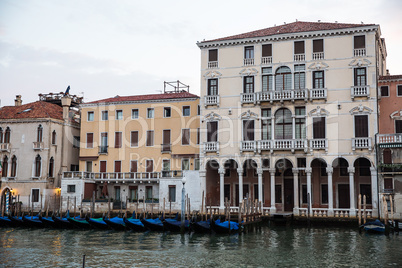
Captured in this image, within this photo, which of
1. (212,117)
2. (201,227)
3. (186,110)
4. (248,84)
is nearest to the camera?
(201,227)

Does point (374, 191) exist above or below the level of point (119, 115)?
below

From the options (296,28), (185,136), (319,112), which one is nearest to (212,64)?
(185,136)

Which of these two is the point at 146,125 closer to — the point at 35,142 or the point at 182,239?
the point at 35,142

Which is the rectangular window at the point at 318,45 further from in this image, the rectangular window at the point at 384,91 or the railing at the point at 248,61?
the rectangular window at the point at 384,91

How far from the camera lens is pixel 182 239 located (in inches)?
1007

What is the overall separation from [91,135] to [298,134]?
16.1 m

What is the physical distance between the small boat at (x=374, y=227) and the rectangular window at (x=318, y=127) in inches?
270

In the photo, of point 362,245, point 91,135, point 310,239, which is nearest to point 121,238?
point 310,239

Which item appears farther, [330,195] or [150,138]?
[150,138]

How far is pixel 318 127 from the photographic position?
105ft

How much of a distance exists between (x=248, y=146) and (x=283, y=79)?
4.93 metres

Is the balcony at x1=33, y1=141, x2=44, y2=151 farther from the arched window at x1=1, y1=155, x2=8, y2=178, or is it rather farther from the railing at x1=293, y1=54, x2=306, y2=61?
the railing at x1=293, y1=54, x2=306, y2=61

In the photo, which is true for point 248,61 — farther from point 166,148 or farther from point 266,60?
point 166,148

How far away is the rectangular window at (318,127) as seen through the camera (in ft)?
105
